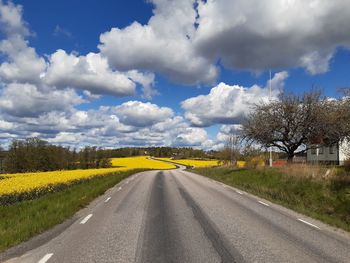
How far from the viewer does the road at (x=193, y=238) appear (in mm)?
7387

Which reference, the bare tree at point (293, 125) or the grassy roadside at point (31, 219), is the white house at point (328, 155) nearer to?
the bare tree at point (293, 125)

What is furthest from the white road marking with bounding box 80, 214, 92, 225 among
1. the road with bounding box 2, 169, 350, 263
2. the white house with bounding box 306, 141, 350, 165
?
the white house with bounding box 306, 141, 350, 165

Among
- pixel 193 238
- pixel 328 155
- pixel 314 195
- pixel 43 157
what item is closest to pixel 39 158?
pixel 43 157

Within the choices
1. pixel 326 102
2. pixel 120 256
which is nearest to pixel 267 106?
pixel 326 102

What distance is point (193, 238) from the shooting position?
9.08m

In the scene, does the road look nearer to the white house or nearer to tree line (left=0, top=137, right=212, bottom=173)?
the white house

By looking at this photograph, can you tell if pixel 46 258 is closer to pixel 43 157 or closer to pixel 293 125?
pixel 293 125

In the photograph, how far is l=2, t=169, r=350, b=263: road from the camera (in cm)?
739

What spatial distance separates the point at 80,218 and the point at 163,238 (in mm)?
4523

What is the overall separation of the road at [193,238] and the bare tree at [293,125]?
1854cm

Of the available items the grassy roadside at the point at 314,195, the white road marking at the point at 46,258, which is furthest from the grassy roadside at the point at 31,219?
the grassy roadside at the point at 314,195

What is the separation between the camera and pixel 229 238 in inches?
355

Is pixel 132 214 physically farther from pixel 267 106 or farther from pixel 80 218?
pixel 267 106

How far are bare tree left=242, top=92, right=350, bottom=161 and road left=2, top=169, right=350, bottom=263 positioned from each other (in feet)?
60.8
